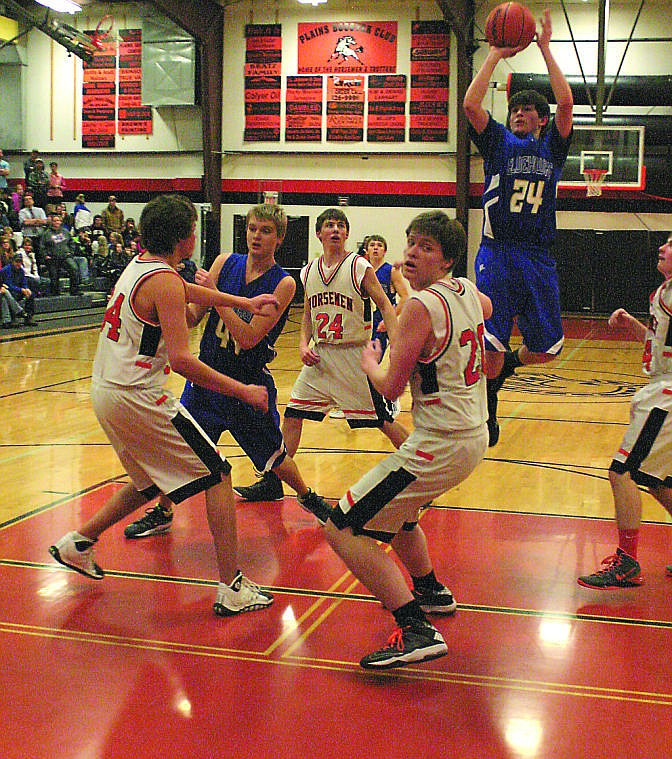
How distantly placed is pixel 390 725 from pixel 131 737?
76cm

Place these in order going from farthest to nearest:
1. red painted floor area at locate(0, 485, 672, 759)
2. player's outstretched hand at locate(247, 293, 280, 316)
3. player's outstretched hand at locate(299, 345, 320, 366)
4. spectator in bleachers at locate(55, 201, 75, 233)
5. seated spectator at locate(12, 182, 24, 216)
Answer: spectator in bleachers at locate(55, 201, 75, 233) < seated spectator at locate(12, 182, 24, 216) < player's outstretched hand at locate(299, 345, 320, 366) < player's outstretched hand at locate(247, 293, 280, 316) < red painted floor area at locate(0, 485, 672, 759)

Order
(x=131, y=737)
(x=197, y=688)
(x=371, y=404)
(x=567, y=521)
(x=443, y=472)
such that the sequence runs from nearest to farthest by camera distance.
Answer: (x=131, y=737), (x=197, y=688), (x=443, y=472), (x=567, y=521), (x=371, y=404)

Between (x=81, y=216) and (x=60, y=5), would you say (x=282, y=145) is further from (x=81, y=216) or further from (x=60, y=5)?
(x=60, y=5)

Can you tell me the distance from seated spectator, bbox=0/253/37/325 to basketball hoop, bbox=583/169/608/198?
1033 centimetres

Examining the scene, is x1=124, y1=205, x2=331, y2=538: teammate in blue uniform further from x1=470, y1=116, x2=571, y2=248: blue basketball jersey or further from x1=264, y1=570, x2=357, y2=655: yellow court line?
x1=470, y1=116, x2=571, y2=248: blue basketball jersey

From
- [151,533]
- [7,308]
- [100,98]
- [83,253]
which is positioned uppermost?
[100,98]

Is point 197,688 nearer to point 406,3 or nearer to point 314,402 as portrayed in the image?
point 314,402

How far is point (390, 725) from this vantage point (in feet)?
9.30

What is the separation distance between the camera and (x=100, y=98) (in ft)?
74.3

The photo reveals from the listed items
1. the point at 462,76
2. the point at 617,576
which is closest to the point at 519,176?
the point at 617,576

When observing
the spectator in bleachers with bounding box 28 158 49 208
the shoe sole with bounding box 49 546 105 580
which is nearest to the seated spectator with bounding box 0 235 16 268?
the spectator in bleachers with bounding box 28 158 49 208

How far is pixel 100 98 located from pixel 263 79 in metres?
4.00

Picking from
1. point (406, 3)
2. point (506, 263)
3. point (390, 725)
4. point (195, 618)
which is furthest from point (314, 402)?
point (406, 3)

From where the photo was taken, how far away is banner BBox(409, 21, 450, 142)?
69.1 ft
